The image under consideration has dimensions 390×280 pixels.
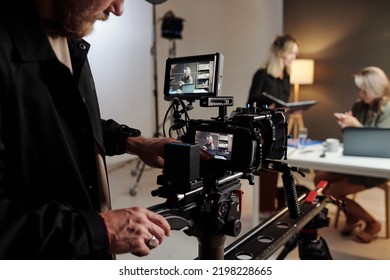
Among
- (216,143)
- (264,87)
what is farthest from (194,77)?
(264,87)

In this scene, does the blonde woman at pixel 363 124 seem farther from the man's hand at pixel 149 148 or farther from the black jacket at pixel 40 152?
the black jacket at pixel 40 152

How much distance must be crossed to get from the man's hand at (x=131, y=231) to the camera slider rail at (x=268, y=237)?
1.18ft

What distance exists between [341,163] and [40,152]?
5.78 ft

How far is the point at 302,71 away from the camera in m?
3.90

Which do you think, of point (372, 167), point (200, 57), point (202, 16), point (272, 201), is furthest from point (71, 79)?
point (272, 201)

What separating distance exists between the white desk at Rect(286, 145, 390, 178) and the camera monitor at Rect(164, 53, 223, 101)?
1361mm

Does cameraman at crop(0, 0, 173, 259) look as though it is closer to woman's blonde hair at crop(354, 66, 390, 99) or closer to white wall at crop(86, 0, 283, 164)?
white wall at crop(86, 0, 283, 164)

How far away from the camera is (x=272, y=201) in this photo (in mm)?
2764

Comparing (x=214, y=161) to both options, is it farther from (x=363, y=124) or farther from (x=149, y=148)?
(x=363, y=124)

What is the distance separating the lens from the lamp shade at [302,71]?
3887 mm

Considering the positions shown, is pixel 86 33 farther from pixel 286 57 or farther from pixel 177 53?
pixel 286 57

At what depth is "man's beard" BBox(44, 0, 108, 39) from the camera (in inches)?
27.3

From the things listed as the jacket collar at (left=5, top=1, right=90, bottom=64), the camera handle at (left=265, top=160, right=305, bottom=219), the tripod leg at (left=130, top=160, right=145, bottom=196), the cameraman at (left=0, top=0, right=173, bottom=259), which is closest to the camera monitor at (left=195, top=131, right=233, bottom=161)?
the camera handle at (left=265, top=160, right=305, bottom=219)

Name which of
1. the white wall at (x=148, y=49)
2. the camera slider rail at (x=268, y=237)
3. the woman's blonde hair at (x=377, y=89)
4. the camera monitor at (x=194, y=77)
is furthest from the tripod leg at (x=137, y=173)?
the woman's blonde hair at (x=377, y=89)
